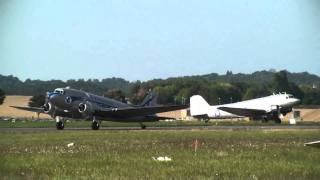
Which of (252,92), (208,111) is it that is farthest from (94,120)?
(252,92)

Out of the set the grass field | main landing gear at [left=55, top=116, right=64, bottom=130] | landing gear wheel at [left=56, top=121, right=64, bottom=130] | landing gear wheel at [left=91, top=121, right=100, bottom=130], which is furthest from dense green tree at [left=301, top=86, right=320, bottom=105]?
the grass field

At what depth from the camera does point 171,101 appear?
182 metres

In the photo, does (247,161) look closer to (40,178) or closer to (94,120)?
(40,178)

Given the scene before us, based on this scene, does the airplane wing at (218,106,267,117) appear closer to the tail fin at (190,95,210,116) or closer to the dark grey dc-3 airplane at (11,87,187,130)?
the tail fin at (190,95,210,116)

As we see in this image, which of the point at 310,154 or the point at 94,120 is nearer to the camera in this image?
the point at 310,154

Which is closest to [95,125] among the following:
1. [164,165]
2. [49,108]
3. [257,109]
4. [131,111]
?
[49,108]

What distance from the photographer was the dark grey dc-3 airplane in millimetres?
48125

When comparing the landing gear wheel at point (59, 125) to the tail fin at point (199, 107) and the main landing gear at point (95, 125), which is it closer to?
the main landing gear at point (95, 125)

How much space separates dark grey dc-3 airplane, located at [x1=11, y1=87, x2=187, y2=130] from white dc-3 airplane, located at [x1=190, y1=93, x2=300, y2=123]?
91.6ft

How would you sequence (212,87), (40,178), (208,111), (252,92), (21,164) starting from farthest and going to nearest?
(212,87) < (252,92) < (208,111) < (21,164) < (40,178)

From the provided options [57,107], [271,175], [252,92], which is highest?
[252,92]

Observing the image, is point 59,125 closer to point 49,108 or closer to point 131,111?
point 49,108

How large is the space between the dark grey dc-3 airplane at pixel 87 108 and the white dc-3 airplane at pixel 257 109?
91.6 ft

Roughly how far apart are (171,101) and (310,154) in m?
166
